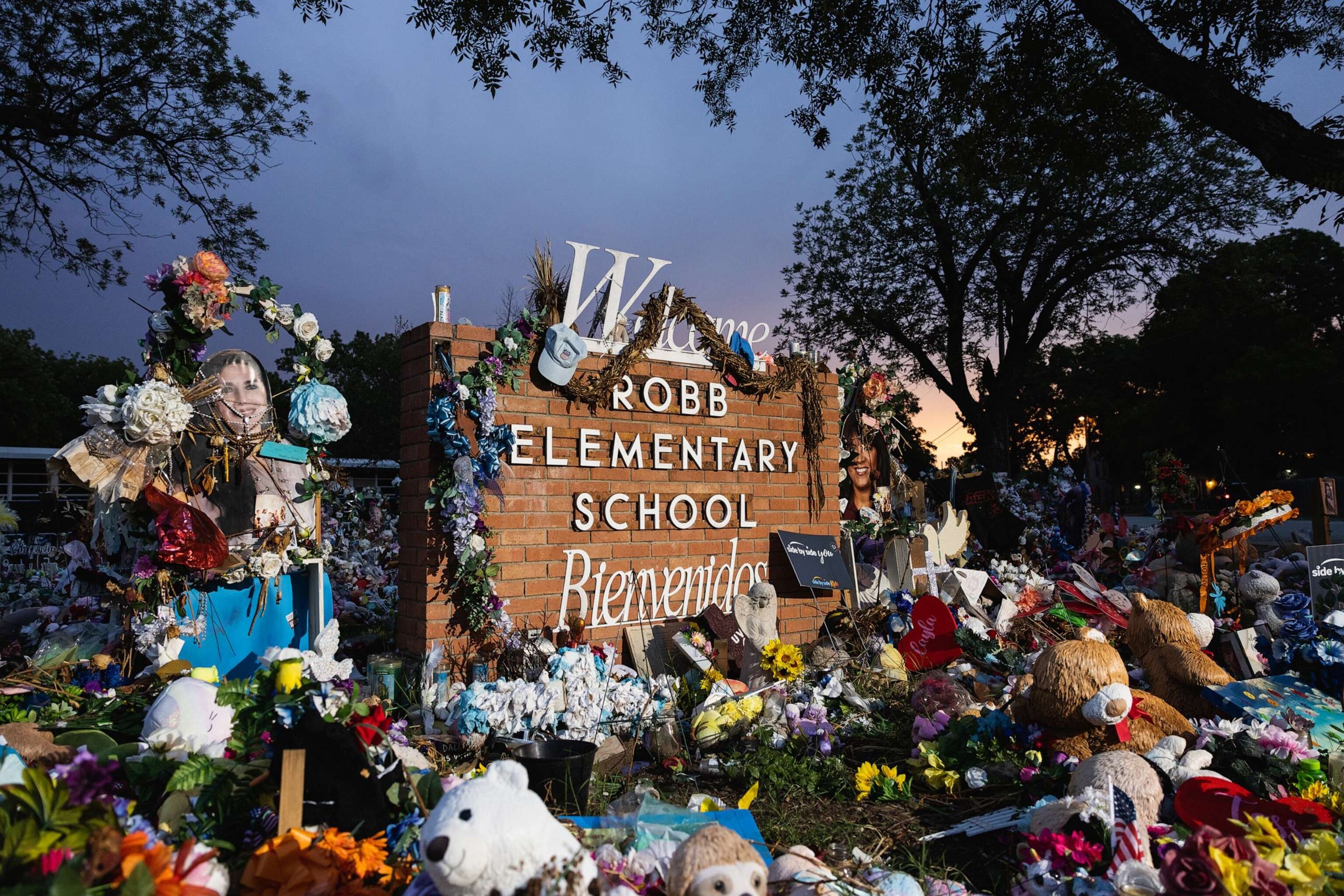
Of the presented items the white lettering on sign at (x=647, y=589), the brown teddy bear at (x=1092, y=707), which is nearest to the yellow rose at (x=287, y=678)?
the white lettering on sign at (x=647, y=589)

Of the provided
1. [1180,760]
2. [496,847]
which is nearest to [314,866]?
[496,847]

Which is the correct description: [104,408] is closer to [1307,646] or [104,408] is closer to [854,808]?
[854,808]

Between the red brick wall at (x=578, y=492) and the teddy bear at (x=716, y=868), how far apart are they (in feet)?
Result: 9.00

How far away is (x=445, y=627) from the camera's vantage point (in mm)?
4383

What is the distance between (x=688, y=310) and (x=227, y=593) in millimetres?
3351

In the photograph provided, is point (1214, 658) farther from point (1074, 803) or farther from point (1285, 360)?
point (1285, 360)

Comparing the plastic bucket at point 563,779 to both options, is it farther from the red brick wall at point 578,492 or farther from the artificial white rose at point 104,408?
the artificial white rose at point 104,408

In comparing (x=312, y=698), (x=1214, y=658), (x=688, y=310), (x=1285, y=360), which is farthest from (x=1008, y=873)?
(x=1285, y=360)

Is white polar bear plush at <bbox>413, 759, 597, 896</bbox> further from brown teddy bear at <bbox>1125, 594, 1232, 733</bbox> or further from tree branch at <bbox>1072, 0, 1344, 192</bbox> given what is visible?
tree branch at <bbox>1072, 0, 1344, 192</bbox>

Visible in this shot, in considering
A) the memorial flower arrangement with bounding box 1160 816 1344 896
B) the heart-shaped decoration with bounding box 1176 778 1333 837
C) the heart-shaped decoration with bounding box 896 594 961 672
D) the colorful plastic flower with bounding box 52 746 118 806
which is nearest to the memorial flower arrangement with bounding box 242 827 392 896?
the colorful plastic flower with bounding box 52 746 118 806

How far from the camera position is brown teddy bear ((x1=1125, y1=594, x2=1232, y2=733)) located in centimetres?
386

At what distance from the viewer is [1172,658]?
3984 millimetres

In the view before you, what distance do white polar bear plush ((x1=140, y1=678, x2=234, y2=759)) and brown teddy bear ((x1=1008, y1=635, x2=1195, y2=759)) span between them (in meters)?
3.11

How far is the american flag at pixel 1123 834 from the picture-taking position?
2324mm
